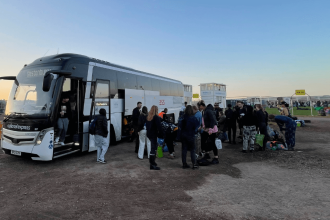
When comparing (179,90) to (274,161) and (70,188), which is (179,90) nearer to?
(274,161)

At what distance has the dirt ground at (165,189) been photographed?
3564mm

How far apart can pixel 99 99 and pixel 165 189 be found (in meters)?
4.95

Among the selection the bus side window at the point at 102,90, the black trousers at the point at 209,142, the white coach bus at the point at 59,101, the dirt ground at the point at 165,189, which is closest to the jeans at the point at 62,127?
the white coach bus at the point at 59,101

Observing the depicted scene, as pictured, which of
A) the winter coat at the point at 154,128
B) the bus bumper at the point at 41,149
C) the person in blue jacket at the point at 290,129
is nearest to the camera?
the bus bumper at the point at 41,149

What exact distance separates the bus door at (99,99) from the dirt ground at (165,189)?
76 cm

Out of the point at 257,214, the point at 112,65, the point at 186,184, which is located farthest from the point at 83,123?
the point at 257,214

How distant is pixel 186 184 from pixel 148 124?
7.18ft

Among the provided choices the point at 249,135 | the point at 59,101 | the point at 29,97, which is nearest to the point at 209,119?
the point at 249,135

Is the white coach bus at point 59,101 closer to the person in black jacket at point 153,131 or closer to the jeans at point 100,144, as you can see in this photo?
the jeans at point 100,144

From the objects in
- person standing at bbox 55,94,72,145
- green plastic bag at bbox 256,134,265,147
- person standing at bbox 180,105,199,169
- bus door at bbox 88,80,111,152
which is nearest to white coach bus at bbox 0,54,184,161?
bus door at bbox 88,80,111,152

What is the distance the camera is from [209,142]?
680 centimetres

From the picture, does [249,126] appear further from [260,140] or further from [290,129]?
[290,129]

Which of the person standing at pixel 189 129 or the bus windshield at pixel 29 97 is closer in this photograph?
the person standing at pixel 189 129

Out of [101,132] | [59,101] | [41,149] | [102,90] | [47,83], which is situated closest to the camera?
[47,83]
